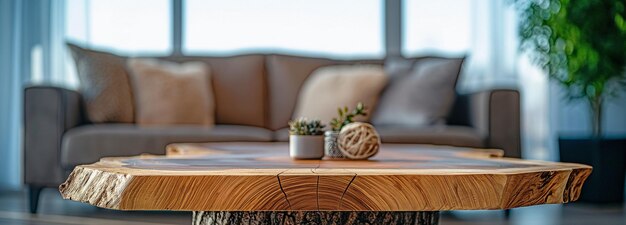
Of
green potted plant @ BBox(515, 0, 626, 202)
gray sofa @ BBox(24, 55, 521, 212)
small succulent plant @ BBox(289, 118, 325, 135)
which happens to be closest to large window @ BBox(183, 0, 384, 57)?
green potted plant @ BBox(515, 0, 626, 202)

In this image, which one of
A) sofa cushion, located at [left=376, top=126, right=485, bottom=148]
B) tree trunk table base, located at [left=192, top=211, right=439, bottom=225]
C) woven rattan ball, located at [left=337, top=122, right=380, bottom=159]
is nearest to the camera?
tree trunk table base, located at [left=192, top=211, right=439, bottom=225]

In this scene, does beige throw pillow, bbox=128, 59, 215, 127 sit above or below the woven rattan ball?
above

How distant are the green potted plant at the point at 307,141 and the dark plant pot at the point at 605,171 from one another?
226 centimetres

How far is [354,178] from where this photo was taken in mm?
1131

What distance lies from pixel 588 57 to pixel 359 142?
2189mm

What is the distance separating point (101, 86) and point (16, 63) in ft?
3.83

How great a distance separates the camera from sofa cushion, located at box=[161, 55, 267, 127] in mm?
3674

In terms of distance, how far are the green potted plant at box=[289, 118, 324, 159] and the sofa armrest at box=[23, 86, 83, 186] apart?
1604 millimetres

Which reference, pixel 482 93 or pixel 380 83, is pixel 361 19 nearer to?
pixel 380 83

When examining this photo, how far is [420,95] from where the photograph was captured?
346cm

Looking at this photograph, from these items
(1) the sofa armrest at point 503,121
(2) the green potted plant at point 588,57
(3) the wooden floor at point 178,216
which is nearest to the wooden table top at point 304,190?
(3) the wooden floor at point 178,216

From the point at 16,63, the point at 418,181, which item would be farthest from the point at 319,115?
the point at 418,181

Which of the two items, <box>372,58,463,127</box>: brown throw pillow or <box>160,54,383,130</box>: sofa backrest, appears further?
<box>160,54,383,130</box>: sofa backrest

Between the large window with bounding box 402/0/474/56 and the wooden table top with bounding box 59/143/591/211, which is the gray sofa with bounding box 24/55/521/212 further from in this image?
the wooden table top with bounding box 59/143/591/211
